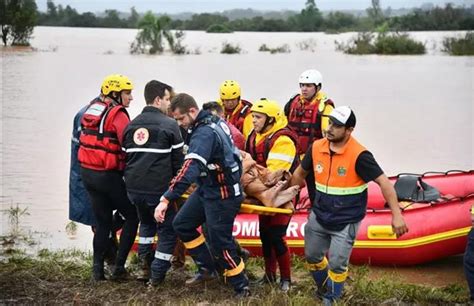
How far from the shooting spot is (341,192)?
6.29 metres

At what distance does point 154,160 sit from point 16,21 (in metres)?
39.0

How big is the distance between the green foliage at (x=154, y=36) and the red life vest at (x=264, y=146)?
39390 millimetres

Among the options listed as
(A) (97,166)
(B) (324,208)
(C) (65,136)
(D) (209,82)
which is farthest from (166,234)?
(D) (209,82)

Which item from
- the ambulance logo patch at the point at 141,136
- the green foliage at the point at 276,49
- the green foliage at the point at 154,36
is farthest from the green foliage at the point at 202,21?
the ambulance logo patch at the point at 141,136

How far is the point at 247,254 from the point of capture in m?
8.02

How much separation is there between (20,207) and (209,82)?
18.6 meters

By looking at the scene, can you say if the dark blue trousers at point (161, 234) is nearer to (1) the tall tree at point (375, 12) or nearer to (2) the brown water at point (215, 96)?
(2) the brown water at point (215, 96)

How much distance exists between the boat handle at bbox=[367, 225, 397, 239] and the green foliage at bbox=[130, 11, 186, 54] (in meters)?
38.8

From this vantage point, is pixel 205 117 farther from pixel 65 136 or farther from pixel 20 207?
pixel 65 136

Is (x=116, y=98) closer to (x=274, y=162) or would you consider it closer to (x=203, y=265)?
(x=274, y=162)

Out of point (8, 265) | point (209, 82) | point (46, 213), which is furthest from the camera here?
point (209, 82)

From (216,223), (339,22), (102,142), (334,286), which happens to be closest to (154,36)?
(339,22)

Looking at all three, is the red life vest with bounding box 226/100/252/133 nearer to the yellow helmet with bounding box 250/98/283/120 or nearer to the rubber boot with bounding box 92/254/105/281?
the yellow helmet with bounding box 250/98/283/120

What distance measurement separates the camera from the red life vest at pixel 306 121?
30.1 feet
